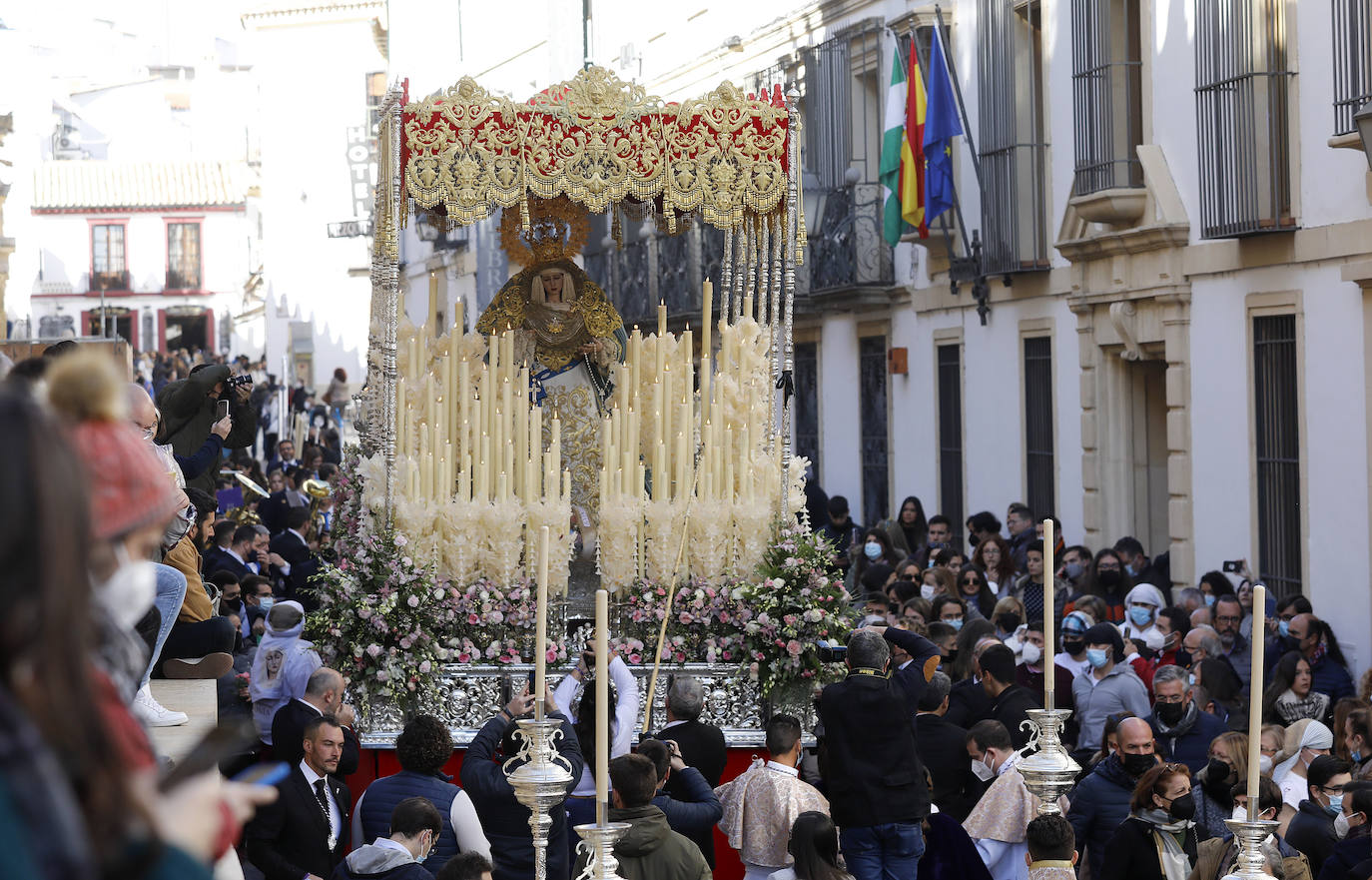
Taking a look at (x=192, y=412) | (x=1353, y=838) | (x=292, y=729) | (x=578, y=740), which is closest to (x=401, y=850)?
(x=292, y=729)

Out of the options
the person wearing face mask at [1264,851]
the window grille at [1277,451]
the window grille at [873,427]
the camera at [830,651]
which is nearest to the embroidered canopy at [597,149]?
the camera at [830,651]

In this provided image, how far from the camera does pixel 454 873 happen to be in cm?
427

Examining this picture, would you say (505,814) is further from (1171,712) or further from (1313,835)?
(1171,712)

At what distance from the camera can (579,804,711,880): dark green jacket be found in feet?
16.7

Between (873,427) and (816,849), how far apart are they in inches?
512

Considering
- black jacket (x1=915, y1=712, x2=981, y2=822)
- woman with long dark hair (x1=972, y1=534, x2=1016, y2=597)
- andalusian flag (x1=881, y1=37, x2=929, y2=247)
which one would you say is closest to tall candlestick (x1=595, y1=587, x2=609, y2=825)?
black jacket (x1=915, y1=712, x2=981, y2=822)

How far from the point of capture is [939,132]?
14.8 metres

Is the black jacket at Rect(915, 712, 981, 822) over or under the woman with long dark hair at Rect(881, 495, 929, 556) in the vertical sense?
under

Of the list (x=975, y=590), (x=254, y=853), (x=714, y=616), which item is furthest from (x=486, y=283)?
(x=254, y=853)

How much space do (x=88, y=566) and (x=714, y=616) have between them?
6444 millimetres

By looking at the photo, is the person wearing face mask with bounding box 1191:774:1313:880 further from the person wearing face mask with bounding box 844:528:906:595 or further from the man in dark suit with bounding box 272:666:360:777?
the person wearing face mask with bounding box 844:528:906:595

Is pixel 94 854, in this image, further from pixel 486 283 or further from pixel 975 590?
pixel 486 283

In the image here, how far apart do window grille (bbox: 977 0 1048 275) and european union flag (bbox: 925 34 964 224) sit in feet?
0.99

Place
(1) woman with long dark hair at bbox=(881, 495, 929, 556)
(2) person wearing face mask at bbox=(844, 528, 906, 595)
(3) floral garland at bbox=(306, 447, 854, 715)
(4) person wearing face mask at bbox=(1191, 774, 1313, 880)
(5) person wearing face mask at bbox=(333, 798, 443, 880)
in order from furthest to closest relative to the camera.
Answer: (1) woman with long dark hair at bbox=(881, 495, 929, 556) → (2) person wearing face mask at bbox=(844, 528, 906, 595) → (3) floral garland at bbox=(306, 447, 854, 715) → (4) person wearing face mask at bbox=(1191, 774, 1313, 880) → (5) person wearing face mask at bbox=(333, 798, 443, 880)
